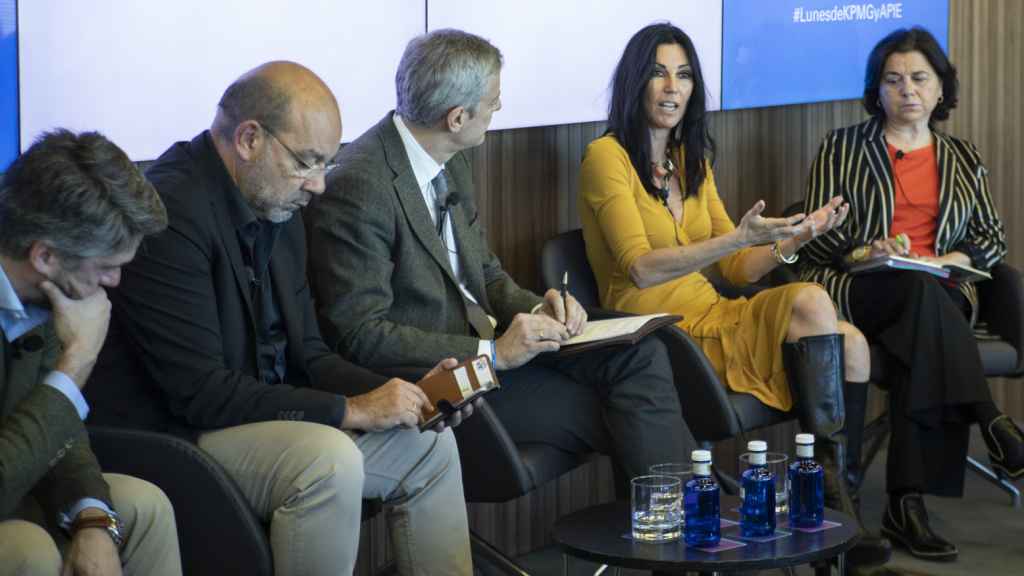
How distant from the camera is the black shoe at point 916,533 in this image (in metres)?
4.16

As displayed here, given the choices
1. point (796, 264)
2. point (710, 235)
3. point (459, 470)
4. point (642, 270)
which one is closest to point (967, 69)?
point (796, 264)

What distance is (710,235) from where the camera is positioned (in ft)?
14.3

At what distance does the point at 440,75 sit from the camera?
341 centimetres

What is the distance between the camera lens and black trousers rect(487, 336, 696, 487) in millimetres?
3477

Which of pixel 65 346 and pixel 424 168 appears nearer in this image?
pixel 65 346

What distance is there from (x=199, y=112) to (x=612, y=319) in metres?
1.12

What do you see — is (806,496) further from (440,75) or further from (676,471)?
(440,75)

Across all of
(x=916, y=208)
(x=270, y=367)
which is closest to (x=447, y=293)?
(x=270, y=367)

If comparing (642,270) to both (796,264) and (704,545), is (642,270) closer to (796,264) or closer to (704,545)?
(796,264)

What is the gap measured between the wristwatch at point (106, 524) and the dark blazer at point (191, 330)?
1.37ft

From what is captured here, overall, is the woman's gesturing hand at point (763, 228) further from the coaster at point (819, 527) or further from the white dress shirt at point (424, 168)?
the coaster at point (819, 527)

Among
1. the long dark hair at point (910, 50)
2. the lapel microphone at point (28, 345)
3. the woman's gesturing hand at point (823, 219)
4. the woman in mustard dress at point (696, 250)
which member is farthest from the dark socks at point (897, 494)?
the lapel microphone at point (28, 345)

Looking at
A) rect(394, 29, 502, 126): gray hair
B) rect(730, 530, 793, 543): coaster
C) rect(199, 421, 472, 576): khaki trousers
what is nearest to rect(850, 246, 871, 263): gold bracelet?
rect(394, 29, 502, 126): gray hair

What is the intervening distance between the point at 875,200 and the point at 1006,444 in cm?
92
